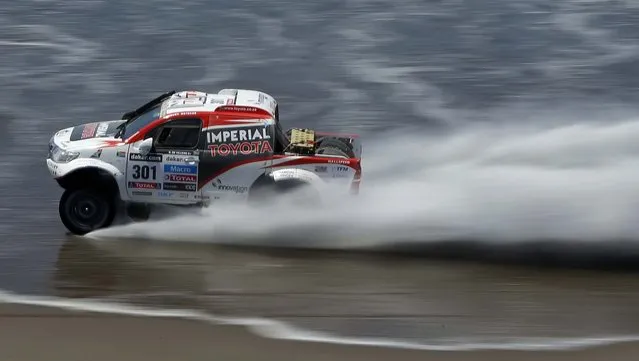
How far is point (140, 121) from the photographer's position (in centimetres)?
1353

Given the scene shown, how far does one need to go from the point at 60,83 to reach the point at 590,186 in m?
13.4

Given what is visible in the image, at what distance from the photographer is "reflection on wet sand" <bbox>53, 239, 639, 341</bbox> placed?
10555mm

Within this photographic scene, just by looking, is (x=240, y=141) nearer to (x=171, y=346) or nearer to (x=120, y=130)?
(x=120, y=130)

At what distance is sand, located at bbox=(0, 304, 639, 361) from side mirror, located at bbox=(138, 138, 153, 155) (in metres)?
3.28

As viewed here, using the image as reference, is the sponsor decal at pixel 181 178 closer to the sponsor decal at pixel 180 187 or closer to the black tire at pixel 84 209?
the sponsor decal at pixel 180 187

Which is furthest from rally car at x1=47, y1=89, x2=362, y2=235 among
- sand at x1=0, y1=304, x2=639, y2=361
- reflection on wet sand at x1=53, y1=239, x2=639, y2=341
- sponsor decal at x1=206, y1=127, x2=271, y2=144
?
sand at x1=0, y1=304, x2=639, y2=361

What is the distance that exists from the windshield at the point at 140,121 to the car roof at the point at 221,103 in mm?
117

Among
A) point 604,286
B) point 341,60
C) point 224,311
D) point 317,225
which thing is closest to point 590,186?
point 604,286

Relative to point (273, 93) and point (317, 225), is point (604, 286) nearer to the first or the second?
point (317, 225)

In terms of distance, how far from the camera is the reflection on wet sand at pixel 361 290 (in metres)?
10.6

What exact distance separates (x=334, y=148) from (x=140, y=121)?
256 cm

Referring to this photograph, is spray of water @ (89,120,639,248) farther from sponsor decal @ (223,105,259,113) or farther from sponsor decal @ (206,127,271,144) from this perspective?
sponsor decal @ (223,105,259,113)

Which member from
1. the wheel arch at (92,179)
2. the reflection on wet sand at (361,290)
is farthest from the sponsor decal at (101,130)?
the reflection on wet sand at (361,290)

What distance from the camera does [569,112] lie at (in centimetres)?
2214
